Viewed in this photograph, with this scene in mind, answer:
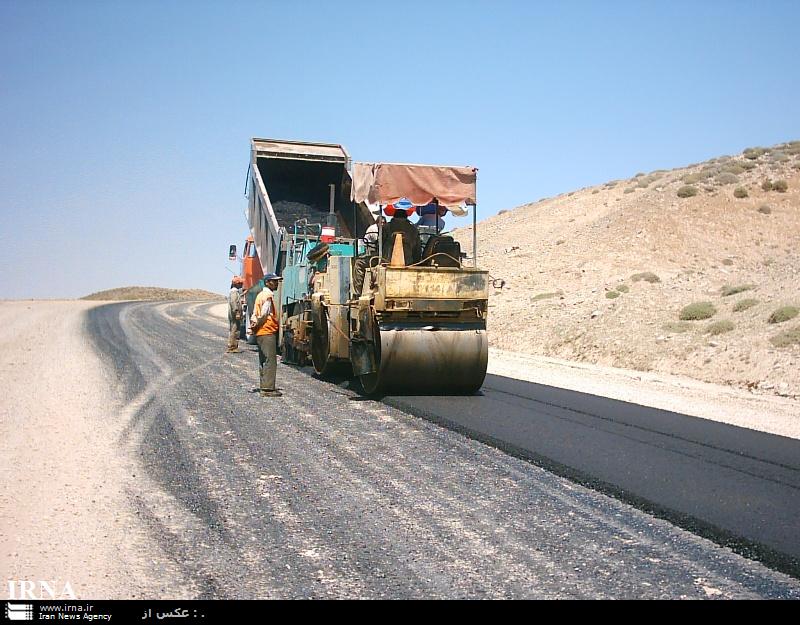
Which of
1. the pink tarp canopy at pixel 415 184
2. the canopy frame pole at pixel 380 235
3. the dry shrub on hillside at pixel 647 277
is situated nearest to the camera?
the canopy frame pole at pixel 380 235

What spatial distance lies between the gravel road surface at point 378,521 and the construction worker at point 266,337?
1474 millimetres

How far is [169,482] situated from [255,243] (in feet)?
39.7

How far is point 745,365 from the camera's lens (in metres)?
14.7

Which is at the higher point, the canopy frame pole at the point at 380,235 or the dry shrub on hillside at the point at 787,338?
the canopy frame pole at the point at 380,235

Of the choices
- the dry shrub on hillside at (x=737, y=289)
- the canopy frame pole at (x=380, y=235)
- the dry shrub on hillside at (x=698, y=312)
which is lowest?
the dry shrub on hillside at (x=698, y=312)

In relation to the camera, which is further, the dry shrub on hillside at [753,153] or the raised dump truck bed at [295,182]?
the dry shrub on hillside at [753,153]

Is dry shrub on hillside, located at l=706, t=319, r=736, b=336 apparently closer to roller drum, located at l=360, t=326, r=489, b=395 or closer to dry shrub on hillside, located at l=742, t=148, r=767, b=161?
roller drum, located at l=360, t=326, r=489, b=395

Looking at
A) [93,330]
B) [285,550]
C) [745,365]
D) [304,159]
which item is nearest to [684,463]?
[285,550]

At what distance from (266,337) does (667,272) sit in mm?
22481

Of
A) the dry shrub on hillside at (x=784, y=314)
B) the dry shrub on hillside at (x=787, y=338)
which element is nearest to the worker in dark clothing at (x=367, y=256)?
the dry shrub on hillside at (x=787, y=338)

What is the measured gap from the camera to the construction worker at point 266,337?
413 inches

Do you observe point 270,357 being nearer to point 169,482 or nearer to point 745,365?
point 169,482

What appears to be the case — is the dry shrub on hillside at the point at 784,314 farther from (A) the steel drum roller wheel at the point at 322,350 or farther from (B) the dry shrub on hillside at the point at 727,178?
(B) the dry shrub on hillside at the point at 727,178

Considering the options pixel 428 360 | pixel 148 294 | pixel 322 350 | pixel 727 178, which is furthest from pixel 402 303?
pixel 148 294
